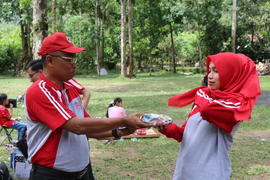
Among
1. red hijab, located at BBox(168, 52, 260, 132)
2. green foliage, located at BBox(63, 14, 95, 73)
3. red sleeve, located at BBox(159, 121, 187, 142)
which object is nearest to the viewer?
red hijab, located at BBox(168, 52, 260, 132)

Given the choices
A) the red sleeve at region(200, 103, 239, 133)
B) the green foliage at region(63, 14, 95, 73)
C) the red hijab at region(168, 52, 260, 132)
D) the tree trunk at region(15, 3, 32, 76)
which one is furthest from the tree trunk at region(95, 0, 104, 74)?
the red sleeve at region(200, 103, 239, 133)

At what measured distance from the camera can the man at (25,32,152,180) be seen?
2.30m

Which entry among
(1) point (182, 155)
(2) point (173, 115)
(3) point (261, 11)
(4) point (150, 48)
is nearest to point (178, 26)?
(4) point (150, 48)

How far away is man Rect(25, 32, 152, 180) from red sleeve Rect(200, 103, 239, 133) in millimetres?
419

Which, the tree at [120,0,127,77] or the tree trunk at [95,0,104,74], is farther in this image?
the tree trunk at [95,0,104,74]

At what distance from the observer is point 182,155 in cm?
→ 275

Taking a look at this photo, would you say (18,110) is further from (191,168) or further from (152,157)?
(191,168)

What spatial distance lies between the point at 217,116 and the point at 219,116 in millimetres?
14

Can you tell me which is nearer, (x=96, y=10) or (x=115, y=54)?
(x=96, y=10)

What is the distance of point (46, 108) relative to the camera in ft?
7.49

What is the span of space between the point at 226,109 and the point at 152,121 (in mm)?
530

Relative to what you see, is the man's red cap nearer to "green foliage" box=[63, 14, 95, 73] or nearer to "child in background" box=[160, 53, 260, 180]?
"child in background" box=[160, 53, 260, 180]

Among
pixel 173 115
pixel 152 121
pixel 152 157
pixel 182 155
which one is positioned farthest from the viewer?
pixel 173 115

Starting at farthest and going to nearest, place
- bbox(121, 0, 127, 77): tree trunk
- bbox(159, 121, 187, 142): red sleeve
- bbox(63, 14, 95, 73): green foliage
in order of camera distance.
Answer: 1. bbox(63, 14, 95, 73): green foliage
2. bbox(121, 0, 127, 77): tree trunk
3. bbox(159, 121, 187, 142): red sleeve
